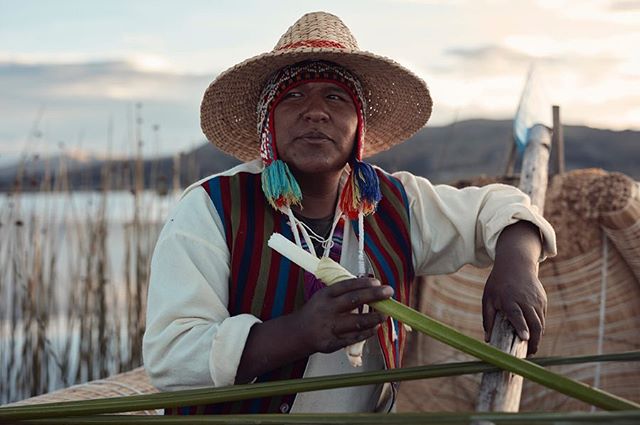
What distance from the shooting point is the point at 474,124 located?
2039 centimetres

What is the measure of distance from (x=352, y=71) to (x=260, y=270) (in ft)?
1.59

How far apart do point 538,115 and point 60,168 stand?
6.78 ft

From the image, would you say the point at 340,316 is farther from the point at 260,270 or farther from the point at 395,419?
the point at 260,270

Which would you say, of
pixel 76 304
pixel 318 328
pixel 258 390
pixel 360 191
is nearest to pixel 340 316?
pixel 318 328

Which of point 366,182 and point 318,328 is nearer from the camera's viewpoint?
point 318,328

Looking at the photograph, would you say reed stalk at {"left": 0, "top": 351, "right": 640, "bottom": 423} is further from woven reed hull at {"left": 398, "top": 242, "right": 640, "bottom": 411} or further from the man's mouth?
woven reed hull at {"left": 398, "top": 242, "right": 640, "bottom": 411}

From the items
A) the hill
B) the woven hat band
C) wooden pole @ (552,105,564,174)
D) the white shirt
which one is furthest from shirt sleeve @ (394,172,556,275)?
the hill

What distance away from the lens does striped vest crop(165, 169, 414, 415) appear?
1.69 metres

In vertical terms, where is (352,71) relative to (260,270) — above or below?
above

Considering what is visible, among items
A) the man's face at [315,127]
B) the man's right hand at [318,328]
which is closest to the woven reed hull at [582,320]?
the man's face at [315,127]

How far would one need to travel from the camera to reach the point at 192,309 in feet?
5.10

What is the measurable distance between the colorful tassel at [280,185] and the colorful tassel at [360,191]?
0.12 meters

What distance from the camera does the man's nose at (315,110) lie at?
1.69m

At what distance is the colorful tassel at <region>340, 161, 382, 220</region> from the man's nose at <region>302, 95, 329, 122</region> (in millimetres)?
148
